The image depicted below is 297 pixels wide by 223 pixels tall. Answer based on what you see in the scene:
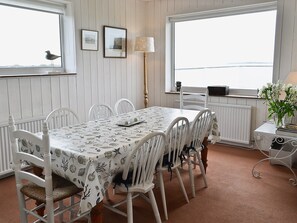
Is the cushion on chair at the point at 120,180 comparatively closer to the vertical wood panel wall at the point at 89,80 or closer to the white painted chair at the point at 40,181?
the white painted chair at the point at 40,181

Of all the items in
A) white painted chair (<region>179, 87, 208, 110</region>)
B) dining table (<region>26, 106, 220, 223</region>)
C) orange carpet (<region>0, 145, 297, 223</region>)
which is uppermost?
white painted chair (<region>179, 87, 208, 110</region>)

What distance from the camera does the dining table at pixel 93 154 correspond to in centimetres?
177

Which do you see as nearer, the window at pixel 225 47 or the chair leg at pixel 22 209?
the chair leg at pixel 22 209

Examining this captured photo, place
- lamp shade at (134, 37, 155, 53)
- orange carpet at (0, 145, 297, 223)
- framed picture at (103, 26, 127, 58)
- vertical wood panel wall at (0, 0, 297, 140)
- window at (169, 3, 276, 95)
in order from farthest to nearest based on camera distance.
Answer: lamp shade at (134, 37, 155, 53) < framed picture at (103, 26, 127, 58) < window at (169, 3, 276, 95) < vertical wood panel wall at (0, 0, 297, 140) < orange carpet at (0, 145, 297, 223)

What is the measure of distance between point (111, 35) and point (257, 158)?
292cm

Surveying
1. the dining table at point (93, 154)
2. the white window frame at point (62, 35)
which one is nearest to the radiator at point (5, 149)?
the white window frame at point (62, 35)

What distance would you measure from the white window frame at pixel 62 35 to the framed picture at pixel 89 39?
17cm

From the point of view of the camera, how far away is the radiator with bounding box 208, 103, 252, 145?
4.20 meters

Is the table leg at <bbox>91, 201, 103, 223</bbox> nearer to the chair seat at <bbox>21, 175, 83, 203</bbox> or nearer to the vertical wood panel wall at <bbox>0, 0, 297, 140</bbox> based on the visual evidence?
the chair seat at <bbox>21, 175, 83, 203</bbox>

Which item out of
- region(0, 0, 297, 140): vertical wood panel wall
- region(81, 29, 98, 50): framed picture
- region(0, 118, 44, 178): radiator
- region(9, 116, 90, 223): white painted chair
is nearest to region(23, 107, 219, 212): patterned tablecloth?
region(9, 116, 90, 223): white painted chair

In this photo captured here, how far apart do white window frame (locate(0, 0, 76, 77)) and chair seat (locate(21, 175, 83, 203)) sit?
186 centimetres

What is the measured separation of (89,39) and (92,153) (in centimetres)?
261

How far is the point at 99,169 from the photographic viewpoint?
183 cm

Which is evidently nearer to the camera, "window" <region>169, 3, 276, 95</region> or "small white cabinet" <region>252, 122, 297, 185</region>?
"small white cabinet" <region>252, 122, 297, 185</region>
